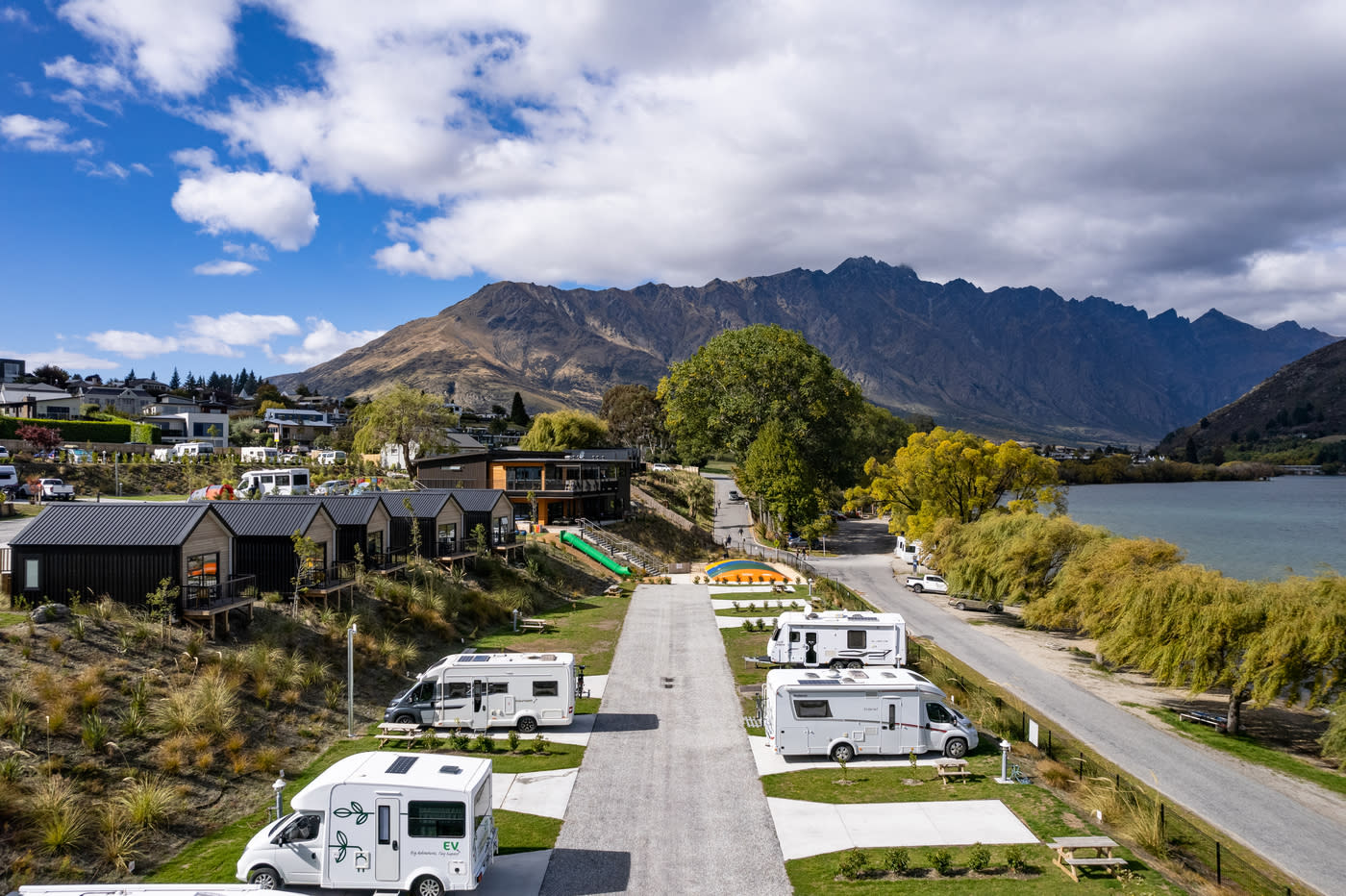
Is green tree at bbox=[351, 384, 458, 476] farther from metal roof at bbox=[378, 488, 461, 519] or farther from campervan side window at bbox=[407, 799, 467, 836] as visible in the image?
campervan side window at bbox=[407, 799, 467, 836]

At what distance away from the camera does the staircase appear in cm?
5200

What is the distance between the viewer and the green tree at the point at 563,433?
87.9 m

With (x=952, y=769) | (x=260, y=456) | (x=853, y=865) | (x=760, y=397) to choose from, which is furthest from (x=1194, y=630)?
(x=260, y=456)

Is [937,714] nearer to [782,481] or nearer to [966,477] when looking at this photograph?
[966,477]

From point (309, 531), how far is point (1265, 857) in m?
30.1

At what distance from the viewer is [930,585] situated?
51531mm

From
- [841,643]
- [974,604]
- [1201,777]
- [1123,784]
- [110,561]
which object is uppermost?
[110,561]

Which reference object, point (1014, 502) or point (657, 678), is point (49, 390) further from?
point (1014, 502)

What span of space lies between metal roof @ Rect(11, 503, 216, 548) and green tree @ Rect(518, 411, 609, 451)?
61.2 metres

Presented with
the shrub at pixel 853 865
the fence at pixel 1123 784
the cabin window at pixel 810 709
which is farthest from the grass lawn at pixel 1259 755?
the shrub at pixel 853 865

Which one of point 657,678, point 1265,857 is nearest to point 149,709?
point 657,678

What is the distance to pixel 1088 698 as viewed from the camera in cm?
2950

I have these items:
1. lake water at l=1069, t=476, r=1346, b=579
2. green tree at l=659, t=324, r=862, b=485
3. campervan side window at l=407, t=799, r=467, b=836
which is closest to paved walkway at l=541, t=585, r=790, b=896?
campervan side window at l=407, t=799, r=467, b=836

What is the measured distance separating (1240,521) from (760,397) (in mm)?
73117
